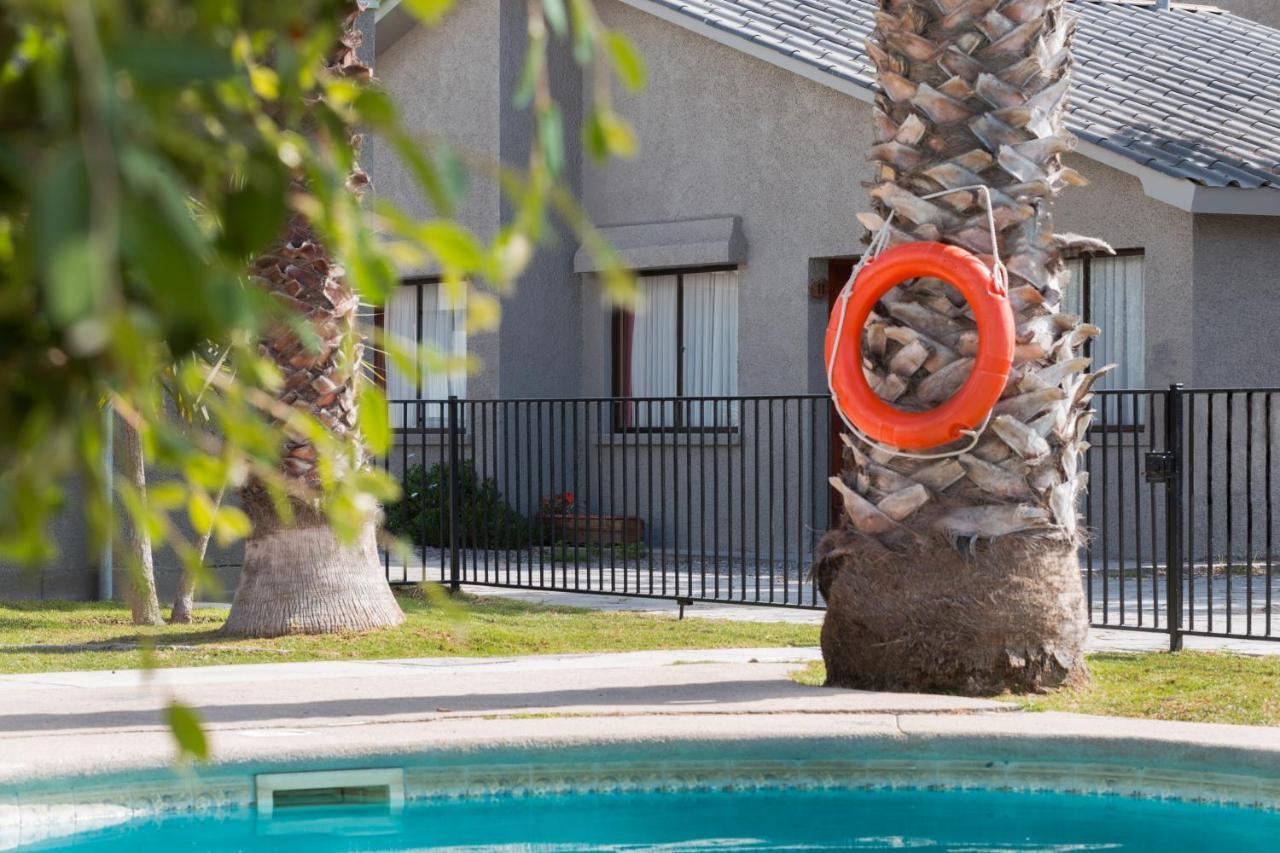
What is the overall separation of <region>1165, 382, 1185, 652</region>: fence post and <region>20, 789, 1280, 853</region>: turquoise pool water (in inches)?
147

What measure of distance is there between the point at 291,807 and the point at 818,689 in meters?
2.44

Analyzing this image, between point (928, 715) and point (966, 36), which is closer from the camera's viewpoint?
point (928, 715)

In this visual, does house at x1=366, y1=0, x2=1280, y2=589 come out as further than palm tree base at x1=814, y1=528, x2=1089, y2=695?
Yes

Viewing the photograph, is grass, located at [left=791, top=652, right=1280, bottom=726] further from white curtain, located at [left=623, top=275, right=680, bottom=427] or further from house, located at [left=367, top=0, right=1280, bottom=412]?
white curtain, located at [left=623, top=275, right=680, bottom=427]

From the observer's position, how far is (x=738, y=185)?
1817 cm

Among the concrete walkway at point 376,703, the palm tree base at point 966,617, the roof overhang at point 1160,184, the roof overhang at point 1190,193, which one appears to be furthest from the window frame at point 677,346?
the palm tree base at point 966,617

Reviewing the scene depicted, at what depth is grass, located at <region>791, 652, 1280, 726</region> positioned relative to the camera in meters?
7.35

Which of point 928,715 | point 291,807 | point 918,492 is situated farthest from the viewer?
point 918,492

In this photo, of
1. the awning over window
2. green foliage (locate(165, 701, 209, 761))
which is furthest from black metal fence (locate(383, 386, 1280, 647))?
green foliage (locate(165, 701, 209, 761))

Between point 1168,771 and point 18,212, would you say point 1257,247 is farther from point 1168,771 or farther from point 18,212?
point 18,212

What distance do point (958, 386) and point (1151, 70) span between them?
11.8 metres

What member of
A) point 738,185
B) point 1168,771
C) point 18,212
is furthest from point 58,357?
point 738,185

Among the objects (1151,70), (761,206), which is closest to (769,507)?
(761,206)

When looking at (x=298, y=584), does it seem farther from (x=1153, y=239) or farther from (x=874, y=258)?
(x=1153, y=239)
